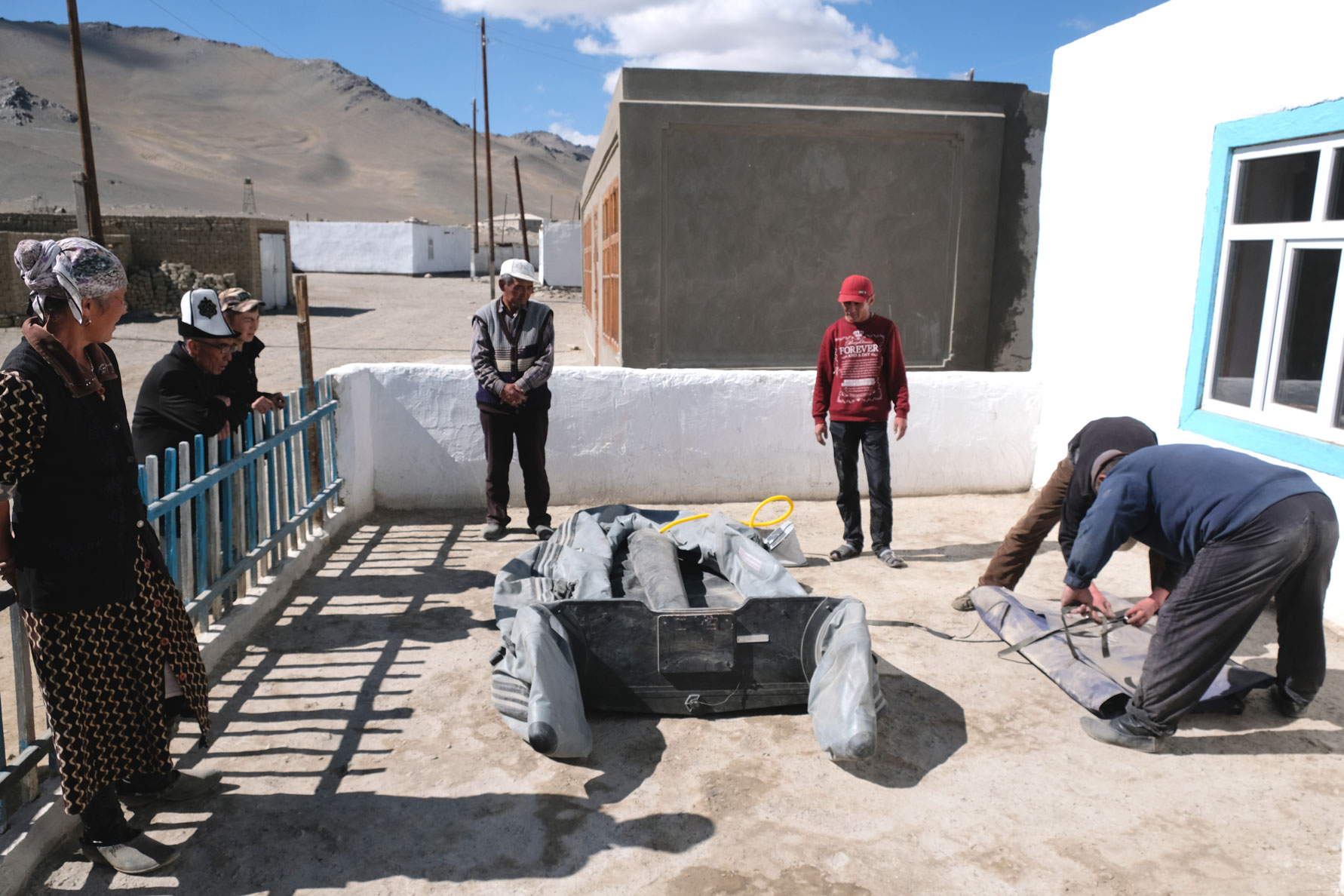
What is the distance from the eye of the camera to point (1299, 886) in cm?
284

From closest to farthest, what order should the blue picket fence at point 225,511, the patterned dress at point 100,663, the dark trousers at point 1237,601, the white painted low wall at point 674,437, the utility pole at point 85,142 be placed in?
the patterned dress at point 100,663 < the blue picket fence at point 225,511 < the dark trousers at point 1237,601 < the white painted low wall at point 674,437 < the utility pole at point 85,142

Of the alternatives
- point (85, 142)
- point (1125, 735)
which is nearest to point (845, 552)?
point (1125, 735)

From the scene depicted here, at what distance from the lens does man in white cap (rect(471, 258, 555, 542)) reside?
614cm

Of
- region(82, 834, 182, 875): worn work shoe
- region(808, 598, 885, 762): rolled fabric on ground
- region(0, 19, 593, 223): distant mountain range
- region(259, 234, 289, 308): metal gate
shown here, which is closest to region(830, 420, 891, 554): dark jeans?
region(808, 598, 885, 762): rolled fabric on ground

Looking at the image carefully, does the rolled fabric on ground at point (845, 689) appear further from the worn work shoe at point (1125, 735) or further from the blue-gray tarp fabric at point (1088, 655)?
the blue-gray tarp fabric at point (1088, 655)

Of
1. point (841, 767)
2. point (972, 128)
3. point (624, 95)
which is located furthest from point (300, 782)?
point (972, 128)

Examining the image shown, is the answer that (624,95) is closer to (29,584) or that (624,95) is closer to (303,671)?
(303,671)

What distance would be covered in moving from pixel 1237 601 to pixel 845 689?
4.75 feet

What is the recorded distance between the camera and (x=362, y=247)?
140ft

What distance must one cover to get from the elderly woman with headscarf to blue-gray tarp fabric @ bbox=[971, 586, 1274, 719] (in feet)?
11.6

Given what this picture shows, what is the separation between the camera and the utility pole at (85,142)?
44.7 ft

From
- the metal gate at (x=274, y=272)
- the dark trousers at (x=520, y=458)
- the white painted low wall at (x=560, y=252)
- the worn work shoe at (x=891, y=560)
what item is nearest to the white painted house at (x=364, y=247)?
the white painted low wall at (x=560, y=252)

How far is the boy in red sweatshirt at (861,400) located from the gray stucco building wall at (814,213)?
2.90m

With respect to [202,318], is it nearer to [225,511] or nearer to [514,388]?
[225,511]
